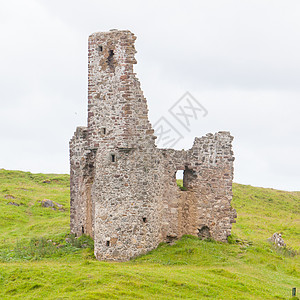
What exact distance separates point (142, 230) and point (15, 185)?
30.8 metres

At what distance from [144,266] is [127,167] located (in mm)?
4697

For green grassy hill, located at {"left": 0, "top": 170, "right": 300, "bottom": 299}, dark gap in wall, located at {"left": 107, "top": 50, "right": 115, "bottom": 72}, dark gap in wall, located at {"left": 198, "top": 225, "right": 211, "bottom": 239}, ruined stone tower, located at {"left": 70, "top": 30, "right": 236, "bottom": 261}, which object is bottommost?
green grassy hill, located at {"left": 0, "top": 170, "right": 300, "bottom": 299}

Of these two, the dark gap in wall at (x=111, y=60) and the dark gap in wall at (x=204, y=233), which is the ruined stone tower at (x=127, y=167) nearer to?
the dark gap in wall at (x=111, y=60)

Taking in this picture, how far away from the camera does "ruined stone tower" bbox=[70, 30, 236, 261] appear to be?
24172mm

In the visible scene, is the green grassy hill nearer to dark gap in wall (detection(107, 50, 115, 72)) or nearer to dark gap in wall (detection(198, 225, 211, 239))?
dark gap in wall (detection(198, 225, 211, 239))

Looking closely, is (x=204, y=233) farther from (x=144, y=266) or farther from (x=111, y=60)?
(x=111, y=60)

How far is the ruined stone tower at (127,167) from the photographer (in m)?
24.2

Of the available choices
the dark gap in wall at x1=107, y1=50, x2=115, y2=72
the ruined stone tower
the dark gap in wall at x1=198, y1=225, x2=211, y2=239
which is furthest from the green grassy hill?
the dark gap in wall at x1=107, y1=50, x2=115, y2=72

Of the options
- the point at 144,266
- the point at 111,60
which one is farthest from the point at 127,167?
the point at 111,60

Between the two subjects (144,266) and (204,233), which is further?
(204,233)

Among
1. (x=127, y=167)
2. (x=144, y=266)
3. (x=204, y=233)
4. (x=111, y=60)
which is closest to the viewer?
(x=144, y=266)

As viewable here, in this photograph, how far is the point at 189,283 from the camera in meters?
19.1

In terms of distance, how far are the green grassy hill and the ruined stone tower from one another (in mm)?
1093

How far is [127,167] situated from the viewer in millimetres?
24266
